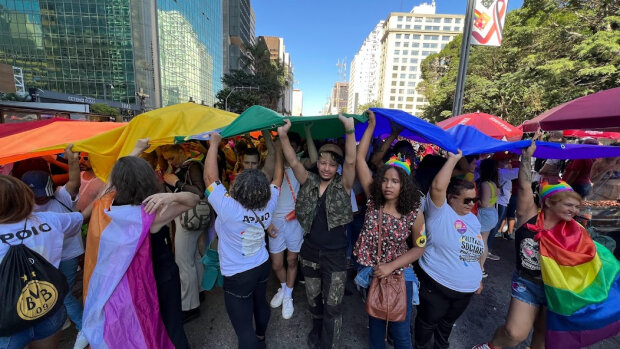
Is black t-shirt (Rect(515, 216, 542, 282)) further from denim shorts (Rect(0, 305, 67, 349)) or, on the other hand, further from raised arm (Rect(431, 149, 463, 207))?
denim shorts (Rect(0, 305, 67, 349))

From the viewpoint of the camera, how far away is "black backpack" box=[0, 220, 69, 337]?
1333mm

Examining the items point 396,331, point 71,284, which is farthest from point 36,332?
point 396,331

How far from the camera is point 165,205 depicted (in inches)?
68.1

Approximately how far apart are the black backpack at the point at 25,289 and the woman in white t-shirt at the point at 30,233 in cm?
4

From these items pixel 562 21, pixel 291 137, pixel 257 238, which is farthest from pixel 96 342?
pixel 562 21

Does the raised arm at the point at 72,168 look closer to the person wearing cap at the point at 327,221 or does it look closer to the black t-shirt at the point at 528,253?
the person wearing cap at the point at 327,221

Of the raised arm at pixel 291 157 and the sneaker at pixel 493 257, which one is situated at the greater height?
the raised arm at pixel 291 157

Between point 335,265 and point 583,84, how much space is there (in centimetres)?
1409

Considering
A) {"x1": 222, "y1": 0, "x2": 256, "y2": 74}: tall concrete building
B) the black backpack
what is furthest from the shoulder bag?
{"x1": 222, "y1": 0, "x2": 256, "y2": 74}: tall concrete building

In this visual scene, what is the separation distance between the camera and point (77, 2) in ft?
106

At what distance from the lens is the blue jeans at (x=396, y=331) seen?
197 centimetres

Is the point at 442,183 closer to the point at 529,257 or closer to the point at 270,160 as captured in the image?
the point at 529,257

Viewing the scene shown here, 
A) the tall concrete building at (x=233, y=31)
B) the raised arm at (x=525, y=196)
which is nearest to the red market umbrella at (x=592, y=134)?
the raised arm at (x=525, y=196)

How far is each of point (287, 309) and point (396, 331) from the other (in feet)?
4.16
